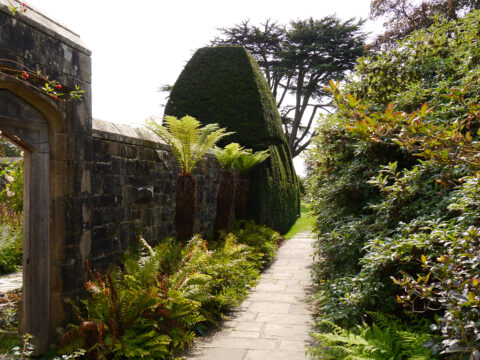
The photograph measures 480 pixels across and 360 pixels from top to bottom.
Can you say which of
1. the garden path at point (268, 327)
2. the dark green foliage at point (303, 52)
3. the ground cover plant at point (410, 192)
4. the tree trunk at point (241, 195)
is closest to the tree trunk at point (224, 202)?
the tree trunk at point (241, 195)

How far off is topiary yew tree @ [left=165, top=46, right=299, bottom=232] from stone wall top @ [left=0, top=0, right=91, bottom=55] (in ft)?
22.2

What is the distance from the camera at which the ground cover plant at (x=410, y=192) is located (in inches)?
94.9

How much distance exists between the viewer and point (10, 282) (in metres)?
6.09

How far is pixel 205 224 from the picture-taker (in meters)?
8.70

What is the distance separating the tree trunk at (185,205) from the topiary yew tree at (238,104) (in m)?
4.14

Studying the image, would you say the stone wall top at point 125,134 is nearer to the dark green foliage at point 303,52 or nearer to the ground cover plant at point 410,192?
the ground cover plant at point 410,192

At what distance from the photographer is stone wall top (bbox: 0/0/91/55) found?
345 centimetres

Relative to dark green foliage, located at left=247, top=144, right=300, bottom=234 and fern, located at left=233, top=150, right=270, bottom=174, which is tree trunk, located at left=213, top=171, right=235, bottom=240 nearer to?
fern, located at left=233, top=150, right=270, bottom=174

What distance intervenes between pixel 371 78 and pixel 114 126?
3.66 m

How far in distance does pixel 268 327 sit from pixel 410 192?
2.27 metres

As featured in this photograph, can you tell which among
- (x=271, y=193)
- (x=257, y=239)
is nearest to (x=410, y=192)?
(x=257, y=239)

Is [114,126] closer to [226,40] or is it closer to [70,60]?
[70,60]

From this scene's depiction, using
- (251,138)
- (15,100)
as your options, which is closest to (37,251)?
(15,100)

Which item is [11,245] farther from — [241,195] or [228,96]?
[228,96]
